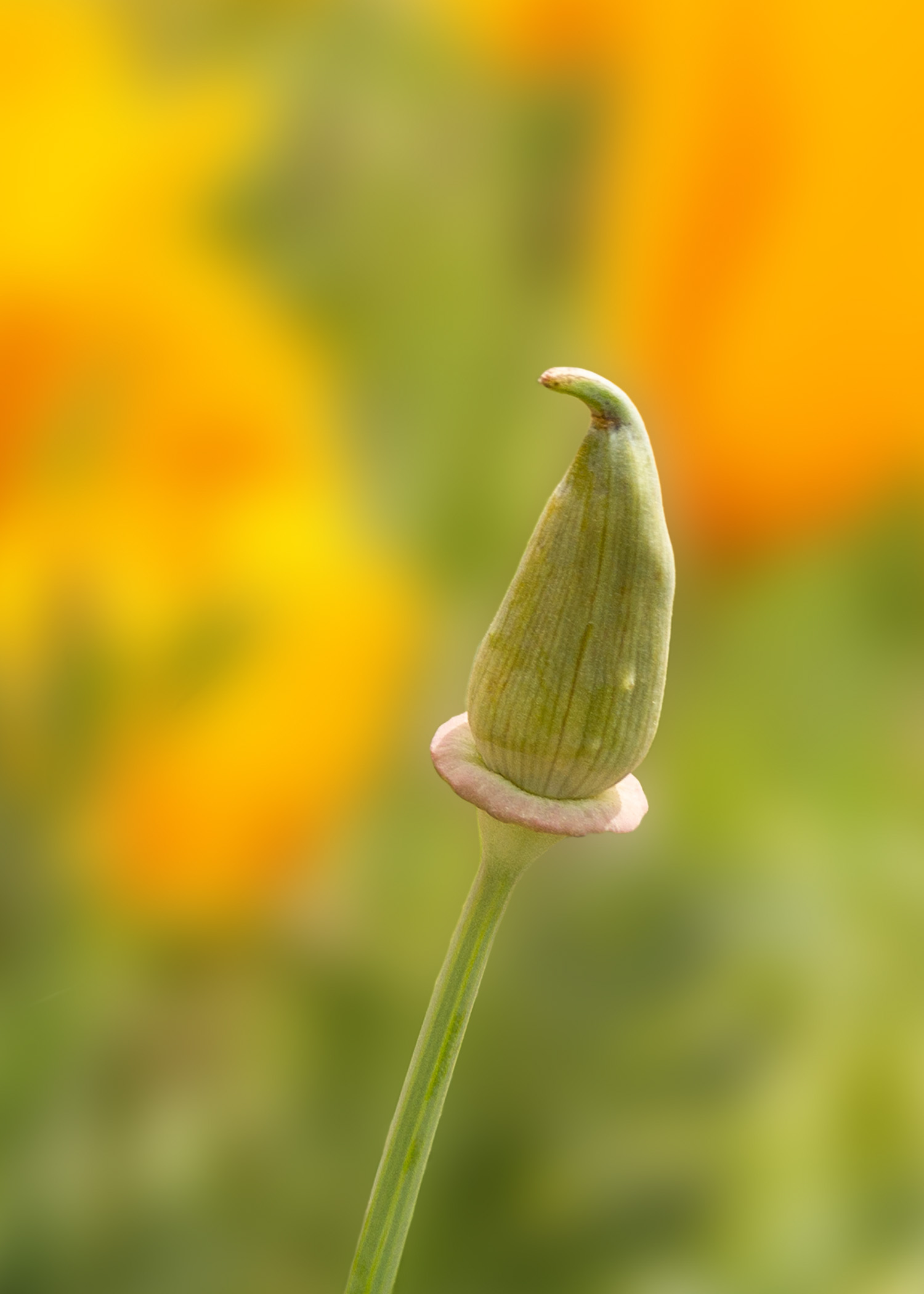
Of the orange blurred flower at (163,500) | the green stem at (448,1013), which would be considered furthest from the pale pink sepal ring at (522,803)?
the orange blurred flower at (163,500)

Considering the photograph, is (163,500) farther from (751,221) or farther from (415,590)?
(751,221)

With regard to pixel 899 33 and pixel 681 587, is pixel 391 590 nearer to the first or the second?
pixel 681 587

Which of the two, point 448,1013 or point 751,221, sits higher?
point 751,221

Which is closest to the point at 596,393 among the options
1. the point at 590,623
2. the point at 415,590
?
the point at 590,623

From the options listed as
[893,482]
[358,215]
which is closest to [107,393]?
[358,215]

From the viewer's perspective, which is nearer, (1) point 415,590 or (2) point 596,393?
(2) point 596,393

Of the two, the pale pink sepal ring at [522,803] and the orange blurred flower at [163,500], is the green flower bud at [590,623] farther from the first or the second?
the orange blurred flower at [163,500]
